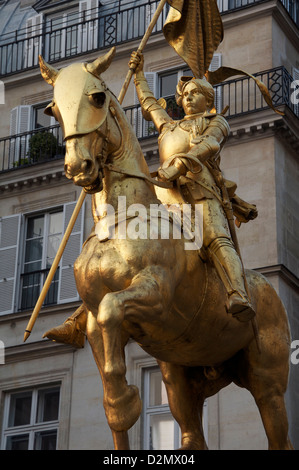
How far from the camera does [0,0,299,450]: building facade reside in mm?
19797

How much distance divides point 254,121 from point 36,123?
5.83 m

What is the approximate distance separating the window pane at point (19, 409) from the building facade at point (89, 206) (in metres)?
0.02

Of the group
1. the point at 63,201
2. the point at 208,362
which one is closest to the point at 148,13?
the point at 63,201

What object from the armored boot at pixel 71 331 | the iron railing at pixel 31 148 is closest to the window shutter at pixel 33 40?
the iron railing at pixel 31 148

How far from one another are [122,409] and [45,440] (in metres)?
13.8

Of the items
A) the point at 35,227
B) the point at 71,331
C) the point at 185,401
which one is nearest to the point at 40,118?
the point at 35,227

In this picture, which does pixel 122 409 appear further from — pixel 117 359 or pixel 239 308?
pixel 239 308

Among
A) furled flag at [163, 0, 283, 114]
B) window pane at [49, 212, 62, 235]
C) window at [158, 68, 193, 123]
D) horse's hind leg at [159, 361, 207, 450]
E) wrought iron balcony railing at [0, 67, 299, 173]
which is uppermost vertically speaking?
window at [158, 68, 193, 123]

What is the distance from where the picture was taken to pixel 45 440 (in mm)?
20891

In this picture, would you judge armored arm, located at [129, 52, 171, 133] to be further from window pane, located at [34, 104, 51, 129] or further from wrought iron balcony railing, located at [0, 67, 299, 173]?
window pane, located at [34, 104, 51, 129]

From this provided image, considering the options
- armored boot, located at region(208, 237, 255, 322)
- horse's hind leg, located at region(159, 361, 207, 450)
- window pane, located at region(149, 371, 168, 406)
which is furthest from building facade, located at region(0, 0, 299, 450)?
armored boot, located at region(208, 237, 255, 322)

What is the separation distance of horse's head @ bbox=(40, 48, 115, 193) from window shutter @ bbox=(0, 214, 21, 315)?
1455cm

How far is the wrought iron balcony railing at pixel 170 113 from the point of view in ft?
71.1

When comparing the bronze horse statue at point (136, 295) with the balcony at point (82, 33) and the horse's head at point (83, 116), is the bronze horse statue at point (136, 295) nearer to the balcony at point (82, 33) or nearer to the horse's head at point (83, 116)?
the horse's head at point (83, 116)
